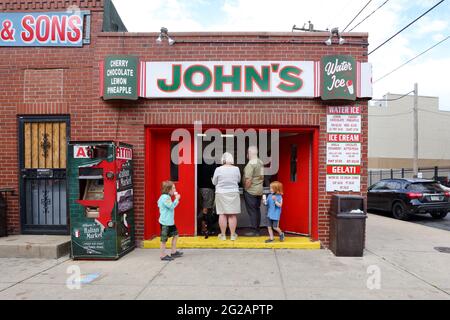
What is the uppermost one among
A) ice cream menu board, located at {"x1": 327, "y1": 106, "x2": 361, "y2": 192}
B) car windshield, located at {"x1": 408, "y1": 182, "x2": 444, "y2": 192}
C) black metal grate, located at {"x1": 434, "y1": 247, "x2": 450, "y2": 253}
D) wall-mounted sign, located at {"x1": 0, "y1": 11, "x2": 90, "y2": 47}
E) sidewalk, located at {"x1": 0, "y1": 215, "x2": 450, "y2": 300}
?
wall-mounted sign, located at {"x1": 0, "y1": 11, "x2": 90, "y2": 47}

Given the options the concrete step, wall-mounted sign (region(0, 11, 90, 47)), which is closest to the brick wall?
wall-mounted sign (region(0, 11, 90, 47))

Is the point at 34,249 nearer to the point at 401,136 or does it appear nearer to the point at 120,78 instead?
the point at 120,78

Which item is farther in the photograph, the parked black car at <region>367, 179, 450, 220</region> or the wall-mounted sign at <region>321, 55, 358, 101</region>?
the parked black car at <region>367, 179, 450, 220</region>

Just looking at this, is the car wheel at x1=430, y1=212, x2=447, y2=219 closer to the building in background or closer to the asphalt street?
the asphalt street

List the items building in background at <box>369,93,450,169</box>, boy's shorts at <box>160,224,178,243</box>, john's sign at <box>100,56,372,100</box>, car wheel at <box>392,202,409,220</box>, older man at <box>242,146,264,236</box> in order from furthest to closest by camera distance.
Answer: building in background at <box>369,93,450,169</box>
car wheel at <box>392,202,409,220</box>
older man at <box>242,146,264,236</box>
john's sign at <box>100,56,372,100</box>
boy's shorts at <box>160,224,178,243</box>

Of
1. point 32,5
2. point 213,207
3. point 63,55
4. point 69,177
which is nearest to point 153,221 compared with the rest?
point 213,207

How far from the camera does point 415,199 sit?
11.3 m

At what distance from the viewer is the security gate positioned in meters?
7.14

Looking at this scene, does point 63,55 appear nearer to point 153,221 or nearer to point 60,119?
point 60,119

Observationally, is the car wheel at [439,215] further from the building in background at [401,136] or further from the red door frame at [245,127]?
the building in background at [401,136]

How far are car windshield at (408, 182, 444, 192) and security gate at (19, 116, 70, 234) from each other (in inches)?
438

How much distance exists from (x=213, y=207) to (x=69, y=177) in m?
3.00

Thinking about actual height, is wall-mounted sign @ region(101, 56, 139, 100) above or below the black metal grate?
above

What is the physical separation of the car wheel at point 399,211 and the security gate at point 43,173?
10810 millimetres
